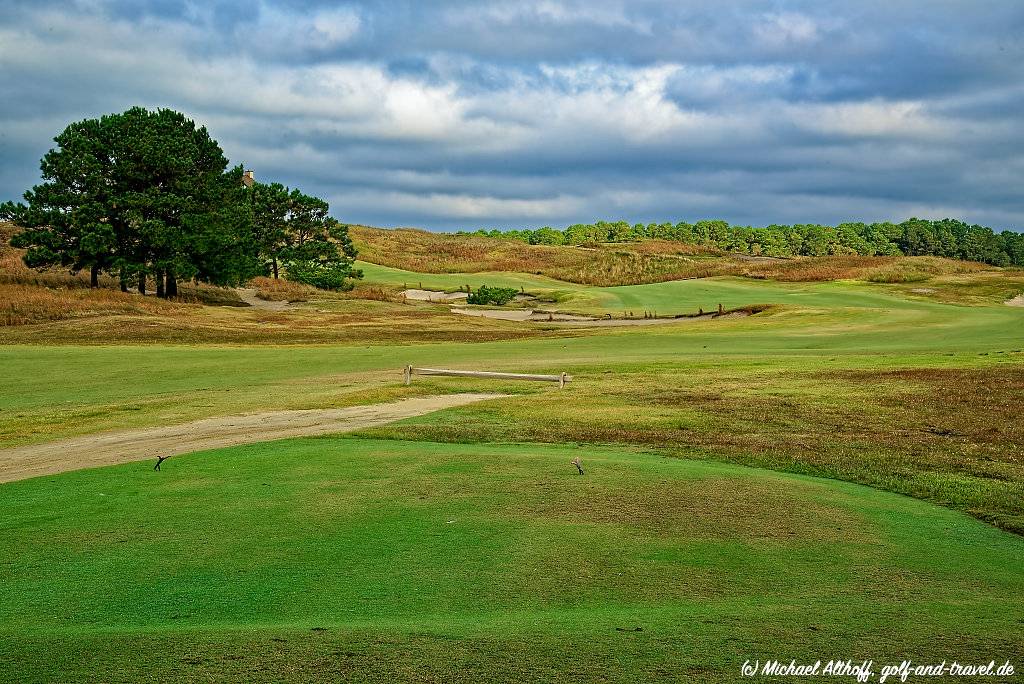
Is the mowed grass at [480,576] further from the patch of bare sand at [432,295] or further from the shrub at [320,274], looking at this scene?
the patch of bare sand at [432,295]

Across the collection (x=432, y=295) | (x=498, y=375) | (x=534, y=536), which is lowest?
(x=498, y=375)

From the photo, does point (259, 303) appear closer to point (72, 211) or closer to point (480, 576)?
point (72, 211)

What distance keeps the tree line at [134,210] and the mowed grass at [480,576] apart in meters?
55.3

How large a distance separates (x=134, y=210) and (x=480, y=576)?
63466 mm

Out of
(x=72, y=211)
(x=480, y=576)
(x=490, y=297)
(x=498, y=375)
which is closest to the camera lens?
(x=480, y=576)

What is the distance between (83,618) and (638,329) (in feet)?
181

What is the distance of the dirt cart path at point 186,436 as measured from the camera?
15.4m

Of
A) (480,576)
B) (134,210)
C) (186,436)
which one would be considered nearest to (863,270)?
(134,210)

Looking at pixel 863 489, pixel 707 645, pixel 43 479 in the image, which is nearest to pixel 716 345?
pixel 863 489

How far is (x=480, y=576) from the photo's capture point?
7.66 metres

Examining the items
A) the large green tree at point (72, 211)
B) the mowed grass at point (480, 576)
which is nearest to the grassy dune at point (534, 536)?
the mowed grass at point (480, 576)

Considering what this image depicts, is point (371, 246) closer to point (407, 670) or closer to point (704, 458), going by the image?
point (704, 458)

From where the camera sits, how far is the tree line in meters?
62.5

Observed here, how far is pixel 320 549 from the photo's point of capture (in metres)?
8.62
